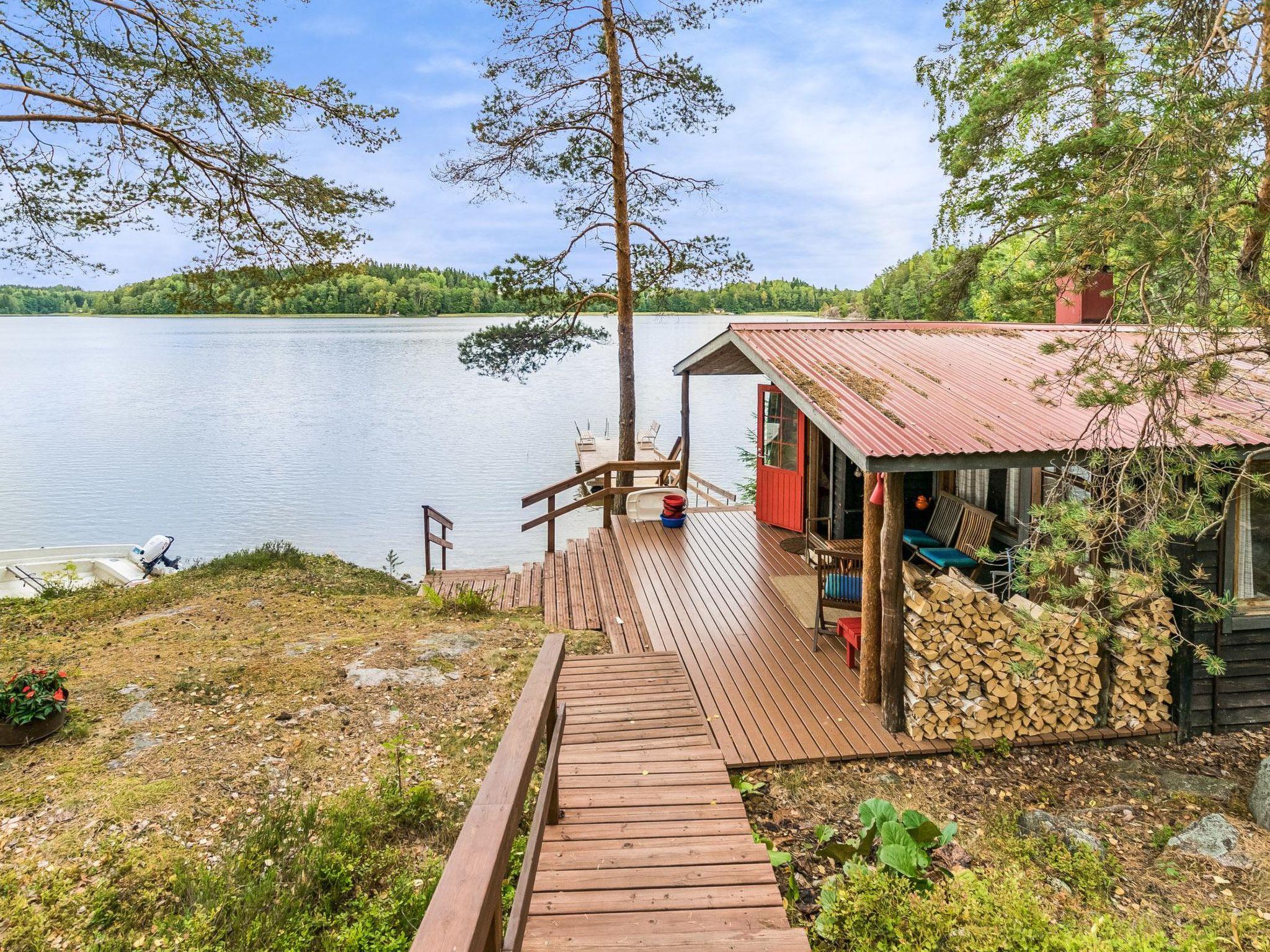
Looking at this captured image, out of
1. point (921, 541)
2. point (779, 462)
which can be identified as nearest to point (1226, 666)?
point (921, 541)

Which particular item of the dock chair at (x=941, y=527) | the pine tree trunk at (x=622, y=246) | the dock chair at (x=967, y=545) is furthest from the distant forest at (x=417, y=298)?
the dock chair at (x=967, y=545)

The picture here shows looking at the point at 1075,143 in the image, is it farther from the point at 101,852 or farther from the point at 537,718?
the point at 101,852

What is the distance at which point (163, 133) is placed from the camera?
19.0 ft

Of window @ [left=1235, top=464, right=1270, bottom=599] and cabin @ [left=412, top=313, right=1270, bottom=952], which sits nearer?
cabin @ [left=412, top=313, right=1270, bottom=952]

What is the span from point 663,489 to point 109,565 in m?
9.47

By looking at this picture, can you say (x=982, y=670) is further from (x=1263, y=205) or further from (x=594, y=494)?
(x=594, y=494)

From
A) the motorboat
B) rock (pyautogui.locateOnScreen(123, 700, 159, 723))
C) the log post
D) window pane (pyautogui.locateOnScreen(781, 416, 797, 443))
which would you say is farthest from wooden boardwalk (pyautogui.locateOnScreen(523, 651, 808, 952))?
the motorboat

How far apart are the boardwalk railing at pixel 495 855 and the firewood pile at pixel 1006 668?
2.76 metres

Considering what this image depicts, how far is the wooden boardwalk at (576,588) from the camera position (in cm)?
625

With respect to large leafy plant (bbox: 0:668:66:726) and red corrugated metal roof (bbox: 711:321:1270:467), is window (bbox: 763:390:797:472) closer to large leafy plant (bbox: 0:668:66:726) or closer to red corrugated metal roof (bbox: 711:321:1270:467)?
red corrugated metal roof (bbox: 711:321:1270:467)

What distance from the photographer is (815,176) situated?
49.6m

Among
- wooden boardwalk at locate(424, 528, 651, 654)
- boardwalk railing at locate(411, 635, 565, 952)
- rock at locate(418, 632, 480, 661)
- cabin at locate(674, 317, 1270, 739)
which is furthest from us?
wooden boardwalk at locate(424, 528, 651, 654)

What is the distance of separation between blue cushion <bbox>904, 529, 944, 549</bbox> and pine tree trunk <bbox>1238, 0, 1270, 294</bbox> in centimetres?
332

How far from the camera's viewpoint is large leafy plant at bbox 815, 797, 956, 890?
121 inches
